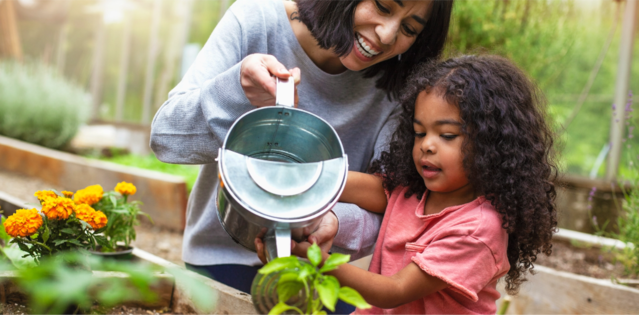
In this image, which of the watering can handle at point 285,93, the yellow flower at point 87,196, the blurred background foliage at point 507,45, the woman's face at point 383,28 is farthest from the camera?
the blurred background foliage at point 507,45

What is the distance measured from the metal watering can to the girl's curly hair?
0.41 meters

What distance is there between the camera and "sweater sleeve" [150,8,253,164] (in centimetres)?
103

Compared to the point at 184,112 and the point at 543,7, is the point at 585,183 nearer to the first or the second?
the point at 543,7

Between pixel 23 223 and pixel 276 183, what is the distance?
0.67 meters

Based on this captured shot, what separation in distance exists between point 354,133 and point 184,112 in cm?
57

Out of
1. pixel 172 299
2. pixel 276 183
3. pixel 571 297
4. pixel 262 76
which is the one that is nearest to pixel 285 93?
pixel 262 76

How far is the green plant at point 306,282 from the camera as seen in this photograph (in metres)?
0.66

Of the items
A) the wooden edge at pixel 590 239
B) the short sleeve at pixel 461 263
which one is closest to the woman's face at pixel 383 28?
the short sleeve at pixel 461 263

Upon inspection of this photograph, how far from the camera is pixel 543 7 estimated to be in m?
3.28

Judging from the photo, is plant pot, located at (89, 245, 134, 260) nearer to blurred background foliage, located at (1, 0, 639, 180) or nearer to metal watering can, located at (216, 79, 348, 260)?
metal watering can, located at (216, 79, 348, 260)

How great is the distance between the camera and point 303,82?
145 centimetres

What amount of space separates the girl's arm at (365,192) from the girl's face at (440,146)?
7.6 inches

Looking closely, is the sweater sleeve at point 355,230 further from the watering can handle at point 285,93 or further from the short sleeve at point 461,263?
the watering can handle at point 285,93

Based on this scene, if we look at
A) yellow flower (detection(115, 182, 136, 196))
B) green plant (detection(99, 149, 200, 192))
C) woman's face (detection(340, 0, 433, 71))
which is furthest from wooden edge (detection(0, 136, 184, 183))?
woman's face (detection(340, 0, 433, 71))
